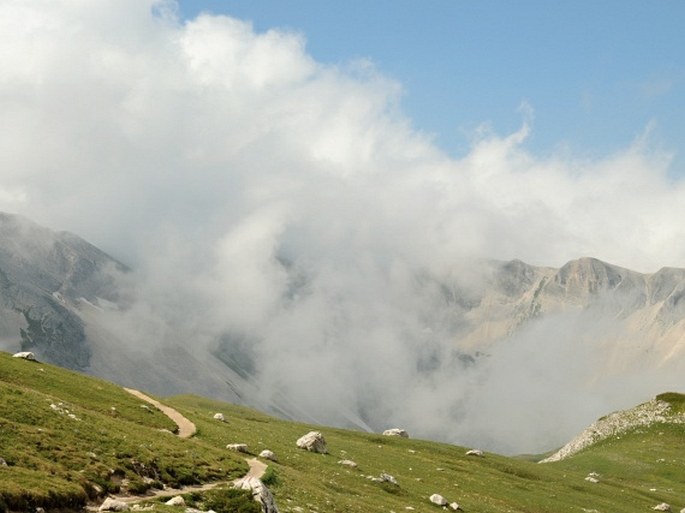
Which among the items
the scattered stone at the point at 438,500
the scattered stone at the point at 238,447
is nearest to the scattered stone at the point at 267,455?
the scattered stone at the point at 238,447

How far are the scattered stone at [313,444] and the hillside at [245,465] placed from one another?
1.87 meters

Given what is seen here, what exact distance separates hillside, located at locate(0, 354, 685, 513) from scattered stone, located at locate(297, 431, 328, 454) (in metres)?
1.87

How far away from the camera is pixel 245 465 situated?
53594 millimetres

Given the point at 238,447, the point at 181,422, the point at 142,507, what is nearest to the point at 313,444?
the point at 181,422

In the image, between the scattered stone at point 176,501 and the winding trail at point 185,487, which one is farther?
the winding trail at point 185,487

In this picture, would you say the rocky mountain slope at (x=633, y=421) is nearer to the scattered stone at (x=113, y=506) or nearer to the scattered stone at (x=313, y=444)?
the scattered stone at (x=313, y=444)

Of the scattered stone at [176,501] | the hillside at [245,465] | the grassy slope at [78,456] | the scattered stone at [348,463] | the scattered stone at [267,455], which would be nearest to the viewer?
the grassy slope at [78,456]

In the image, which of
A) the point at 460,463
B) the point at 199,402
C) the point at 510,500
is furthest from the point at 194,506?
the point at 199,402

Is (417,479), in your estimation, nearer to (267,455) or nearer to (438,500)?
(438,500)

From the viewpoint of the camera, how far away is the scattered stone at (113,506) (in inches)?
1330

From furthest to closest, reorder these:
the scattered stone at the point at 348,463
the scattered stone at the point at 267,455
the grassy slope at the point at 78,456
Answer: the scattered stone at the point at 348,463 → the scattered stone at the point at 267,455 → the grassy slope at the point at 78,456

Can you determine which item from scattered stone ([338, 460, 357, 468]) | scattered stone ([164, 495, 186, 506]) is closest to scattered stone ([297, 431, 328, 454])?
scattered stone ([338, 460, 357, 468])

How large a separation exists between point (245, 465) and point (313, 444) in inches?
929

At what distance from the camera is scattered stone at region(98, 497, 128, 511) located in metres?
33.8
